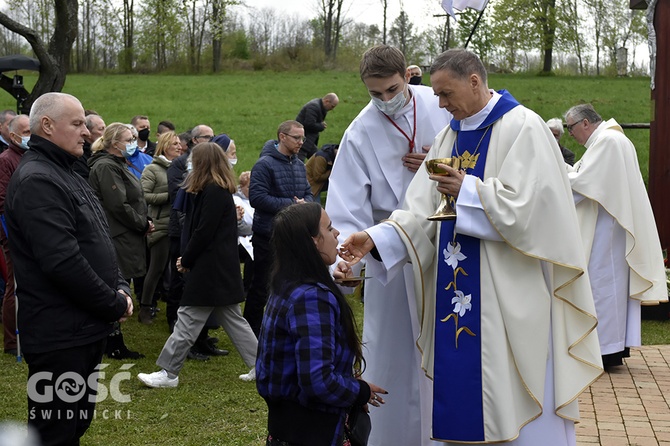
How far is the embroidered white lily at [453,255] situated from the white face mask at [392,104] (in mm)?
884

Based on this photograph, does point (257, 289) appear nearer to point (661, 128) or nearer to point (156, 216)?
point (156, 216)

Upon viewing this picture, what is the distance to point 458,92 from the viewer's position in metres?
3.91

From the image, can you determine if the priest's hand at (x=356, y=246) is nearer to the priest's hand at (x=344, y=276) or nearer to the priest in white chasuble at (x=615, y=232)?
the priest's hand at (x=344, y=276)

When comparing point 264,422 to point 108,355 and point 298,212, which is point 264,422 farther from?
point 298,212

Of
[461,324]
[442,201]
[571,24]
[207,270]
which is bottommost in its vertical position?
[207,270]

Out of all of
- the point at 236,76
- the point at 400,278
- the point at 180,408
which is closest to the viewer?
the point at 400,278

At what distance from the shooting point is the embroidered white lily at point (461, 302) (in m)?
3.94

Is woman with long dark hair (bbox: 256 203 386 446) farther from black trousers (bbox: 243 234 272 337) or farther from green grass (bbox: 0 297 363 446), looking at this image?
black trousers (bbox: 243 234 272 337)

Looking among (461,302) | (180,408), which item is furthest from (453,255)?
(180,408)

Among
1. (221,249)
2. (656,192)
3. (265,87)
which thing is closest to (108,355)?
(221,249)

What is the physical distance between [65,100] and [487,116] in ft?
6.47

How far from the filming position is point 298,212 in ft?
11.3

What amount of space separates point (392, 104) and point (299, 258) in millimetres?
1397

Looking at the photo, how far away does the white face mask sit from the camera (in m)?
4.50
